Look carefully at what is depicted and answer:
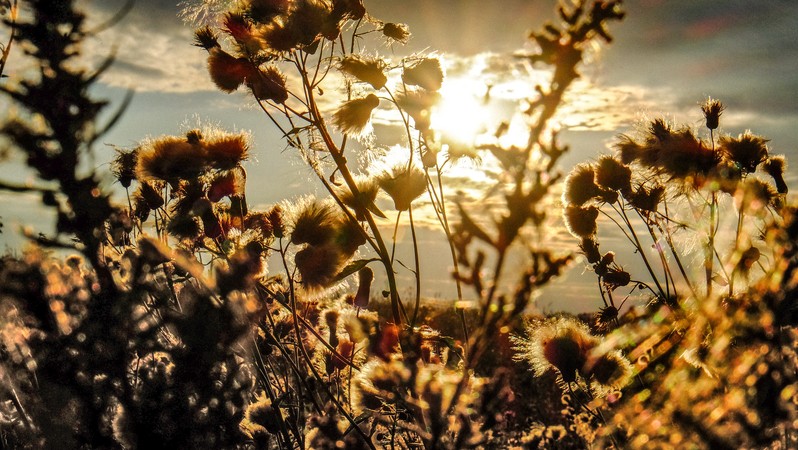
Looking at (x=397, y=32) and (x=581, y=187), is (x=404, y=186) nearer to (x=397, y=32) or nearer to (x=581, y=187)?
(x=397, y=32)

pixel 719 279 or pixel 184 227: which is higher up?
pixel 184 227

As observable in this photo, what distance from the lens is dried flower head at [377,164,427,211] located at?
1.97 m

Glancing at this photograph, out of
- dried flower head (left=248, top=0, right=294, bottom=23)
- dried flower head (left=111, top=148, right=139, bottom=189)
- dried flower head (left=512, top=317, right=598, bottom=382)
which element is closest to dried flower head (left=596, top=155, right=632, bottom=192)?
dried flower head (left=512, top=317, right=598, bottom=382)

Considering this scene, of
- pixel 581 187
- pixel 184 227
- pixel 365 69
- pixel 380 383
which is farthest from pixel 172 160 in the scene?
pixel 581 187

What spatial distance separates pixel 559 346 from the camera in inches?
81.0

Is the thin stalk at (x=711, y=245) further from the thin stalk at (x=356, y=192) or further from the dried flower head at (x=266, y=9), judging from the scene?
the dried flower head at (x=266, y=9)

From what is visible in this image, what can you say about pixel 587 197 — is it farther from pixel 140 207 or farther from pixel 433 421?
pixel 140 207

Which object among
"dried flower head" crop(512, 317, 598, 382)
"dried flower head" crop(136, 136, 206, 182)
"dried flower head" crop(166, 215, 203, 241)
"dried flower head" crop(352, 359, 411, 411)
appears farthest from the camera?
"dried flower head" crop(166, 215, 203, 241)

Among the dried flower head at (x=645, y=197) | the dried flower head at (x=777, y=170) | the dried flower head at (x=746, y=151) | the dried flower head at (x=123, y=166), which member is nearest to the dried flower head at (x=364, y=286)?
the dried flower head at (x=645, y=197)

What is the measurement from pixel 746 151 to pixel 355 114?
1.86 m

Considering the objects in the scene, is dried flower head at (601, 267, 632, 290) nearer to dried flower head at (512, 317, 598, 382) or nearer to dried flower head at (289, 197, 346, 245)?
dried flower head at (512, 317, 598, 382)

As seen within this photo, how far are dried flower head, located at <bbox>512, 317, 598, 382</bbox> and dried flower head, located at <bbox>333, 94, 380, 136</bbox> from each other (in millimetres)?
955

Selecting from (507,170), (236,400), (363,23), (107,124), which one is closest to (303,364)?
(236,400)

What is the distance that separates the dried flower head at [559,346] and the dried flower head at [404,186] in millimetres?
652
